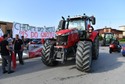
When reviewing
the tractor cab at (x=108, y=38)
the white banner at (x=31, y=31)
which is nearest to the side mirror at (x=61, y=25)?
the white banner at (x=31, y=31)


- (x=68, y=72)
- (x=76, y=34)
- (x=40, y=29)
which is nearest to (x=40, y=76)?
(x=68, y=72)

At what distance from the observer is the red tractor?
9.61 metres

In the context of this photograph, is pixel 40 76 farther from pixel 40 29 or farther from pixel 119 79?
pixel 40 29

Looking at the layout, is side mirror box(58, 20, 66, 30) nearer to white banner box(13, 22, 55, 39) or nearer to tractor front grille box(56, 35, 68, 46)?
tractor front grille box(56, 35, 68, 46)

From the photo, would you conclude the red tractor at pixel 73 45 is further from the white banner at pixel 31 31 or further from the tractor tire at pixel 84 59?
the white banner at pixel 31 31

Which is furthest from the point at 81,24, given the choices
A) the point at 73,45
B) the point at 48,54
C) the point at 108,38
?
the point at 108,38

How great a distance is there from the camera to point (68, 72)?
389 inches

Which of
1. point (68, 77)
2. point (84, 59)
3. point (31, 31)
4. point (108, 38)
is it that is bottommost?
point (68, 77)

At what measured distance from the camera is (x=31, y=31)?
18.0 meters

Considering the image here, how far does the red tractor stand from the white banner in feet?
15.1

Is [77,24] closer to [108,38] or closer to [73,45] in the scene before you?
[73,45]

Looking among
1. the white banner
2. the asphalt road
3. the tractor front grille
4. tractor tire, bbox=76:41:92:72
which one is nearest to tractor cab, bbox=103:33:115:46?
the white banner

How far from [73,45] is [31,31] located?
25.7 feet

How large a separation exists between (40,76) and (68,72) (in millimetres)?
1396
